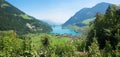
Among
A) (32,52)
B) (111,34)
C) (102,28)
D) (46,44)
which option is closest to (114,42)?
(111,34)

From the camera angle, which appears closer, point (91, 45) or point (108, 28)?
point (91, 45)

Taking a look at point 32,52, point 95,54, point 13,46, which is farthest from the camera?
point 13,46

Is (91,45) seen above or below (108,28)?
below

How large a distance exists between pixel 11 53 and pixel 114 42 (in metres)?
43.0

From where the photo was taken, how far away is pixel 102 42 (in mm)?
126938

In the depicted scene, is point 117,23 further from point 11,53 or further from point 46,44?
point 11,53

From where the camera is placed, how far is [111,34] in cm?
12056

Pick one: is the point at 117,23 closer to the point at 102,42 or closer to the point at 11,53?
the point at 102,42

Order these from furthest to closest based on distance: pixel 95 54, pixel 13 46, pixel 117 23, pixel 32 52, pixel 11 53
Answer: pixel 117 23 < pixel 13 46 < pixel 11 53 < pixel 32 52 < pixel 95 54

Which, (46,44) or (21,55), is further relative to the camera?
Answer: (46,44)

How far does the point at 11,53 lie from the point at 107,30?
4411 cm

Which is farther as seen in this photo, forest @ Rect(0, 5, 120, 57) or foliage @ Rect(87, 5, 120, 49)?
foliage @ Rect(87, 5, 120, 49)

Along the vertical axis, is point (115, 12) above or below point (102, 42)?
above

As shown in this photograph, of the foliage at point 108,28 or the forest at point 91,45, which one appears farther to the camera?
the foliage at point 108,28
